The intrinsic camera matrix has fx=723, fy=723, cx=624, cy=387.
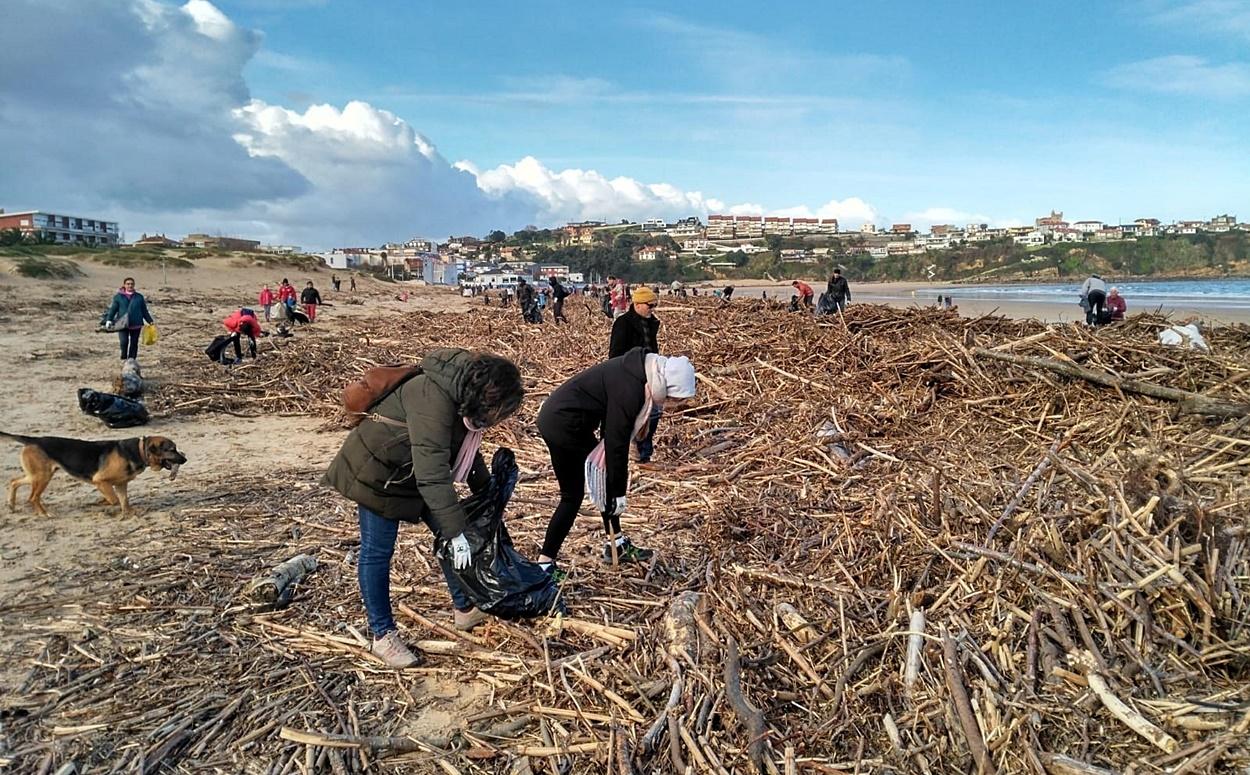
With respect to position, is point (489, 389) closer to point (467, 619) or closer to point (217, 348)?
point (467, 619)

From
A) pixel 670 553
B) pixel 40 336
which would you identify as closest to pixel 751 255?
pixel 40 336

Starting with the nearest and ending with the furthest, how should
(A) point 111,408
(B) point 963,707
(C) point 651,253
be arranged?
(B) point 963,707
(A) point 111,408
(C) point 651,253

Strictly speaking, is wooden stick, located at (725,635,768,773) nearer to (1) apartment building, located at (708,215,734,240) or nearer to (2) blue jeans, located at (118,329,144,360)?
(2) blue jeans, located at (118,329,144,360)

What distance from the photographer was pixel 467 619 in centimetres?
367

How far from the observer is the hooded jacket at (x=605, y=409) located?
3822 millimetres

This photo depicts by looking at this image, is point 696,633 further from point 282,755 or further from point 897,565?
point 282,755

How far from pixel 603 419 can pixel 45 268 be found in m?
34.2

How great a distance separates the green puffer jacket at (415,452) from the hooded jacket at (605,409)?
33.6 inches

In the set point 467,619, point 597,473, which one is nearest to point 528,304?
point 597,473

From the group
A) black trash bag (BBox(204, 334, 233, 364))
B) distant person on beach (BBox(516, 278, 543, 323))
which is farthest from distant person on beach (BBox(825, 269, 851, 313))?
black trash bag (BBox(204, 334, 233, 364))

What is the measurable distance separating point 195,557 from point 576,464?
104 inches

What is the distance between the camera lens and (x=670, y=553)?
4688 millimetres

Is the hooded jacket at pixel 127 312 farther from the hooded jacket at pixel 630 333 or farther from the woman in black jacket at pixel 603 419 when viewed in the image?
the woman in black jacket at pixel 603 419

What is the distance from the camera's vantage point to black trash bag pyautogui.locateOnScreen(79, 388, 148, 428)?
27.4ft
